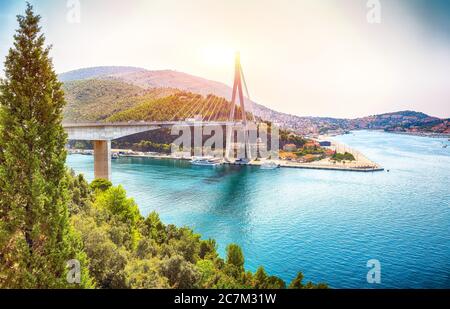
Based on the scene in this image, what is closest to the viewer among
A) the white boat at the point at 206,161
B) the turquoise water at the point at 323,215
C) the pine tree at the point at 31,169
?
the pine tree at the point at 31,169

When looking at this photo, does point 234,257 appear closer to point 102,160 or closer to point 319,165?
point 102,160

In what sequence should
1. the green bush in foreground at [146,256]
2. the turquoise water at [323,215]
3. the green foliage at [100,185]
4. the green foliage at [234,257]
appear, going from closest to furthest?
the green bush in foreground at [146,256] → the green foliage at [234,257] → the turquoise water at [323,215] → the green foliage at [100,185]

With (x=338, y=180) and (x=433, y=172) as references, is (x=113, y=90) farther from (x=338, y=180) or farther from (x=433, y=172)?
(x=433, y=172)

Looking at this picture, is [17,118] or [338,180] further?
[338,180]

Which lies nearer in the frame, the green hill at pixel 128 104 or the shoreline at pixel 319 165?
the shoreline at pixel 319 165

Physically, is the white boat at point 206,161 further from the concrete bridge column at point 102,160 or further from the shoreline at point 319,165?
the concrete bridge column at point 102,160

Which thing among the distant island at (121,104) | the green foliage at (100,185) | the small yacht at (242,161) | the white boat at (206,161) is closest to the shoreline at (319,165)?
the small yacht at (242,161)
